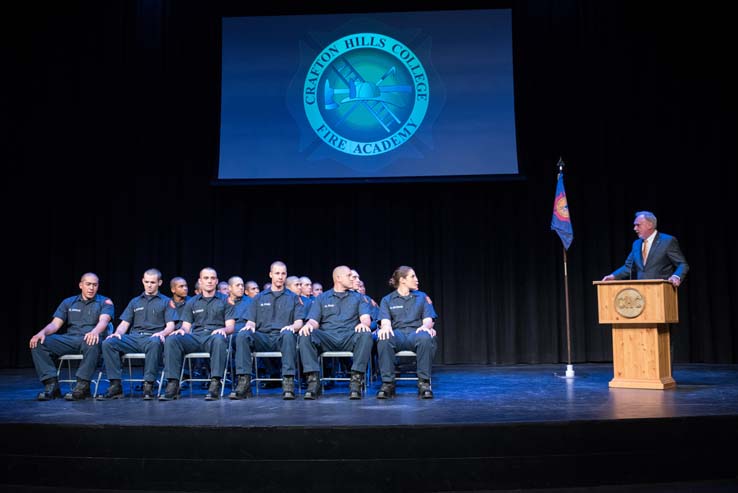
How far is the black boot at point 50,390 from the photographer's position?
205 inches

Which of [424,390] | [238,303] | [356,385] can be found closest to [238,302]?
[238,303]

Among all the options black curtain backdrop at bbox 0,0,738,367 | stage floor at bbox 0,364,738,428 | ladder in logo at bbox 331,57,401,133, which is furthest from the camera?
black curtain backdrop at bbox 0,0,738,367

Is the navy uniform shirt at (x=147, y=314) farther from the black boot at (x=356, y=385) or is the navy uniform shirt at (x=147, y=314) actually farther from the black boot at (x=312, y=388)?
the black boot at (x=356, y=385)

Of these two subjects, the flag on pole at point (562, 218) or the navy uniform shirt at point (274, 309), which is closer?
the navy uniform shirt at point (274, 309)

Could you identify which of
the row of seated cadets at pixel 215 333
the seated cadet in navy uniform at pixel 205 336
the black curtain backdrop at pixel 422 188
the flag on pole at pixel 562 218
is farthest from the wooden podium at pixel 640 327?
the seated cadet in navy uniform at pixel 205 336

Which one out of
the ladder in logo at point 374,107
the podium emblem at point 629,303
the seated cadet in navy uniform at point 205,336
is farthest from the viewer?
the ladder in logo at point 374,107

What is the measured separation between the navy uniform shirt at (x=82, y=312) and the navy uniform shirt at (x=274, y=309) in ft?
4.17

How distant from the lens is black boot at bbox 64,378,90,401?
523 cm

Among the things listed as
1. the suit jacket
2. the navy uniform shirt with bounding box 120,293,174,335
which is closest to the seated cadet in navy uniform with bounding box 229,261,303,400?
the navy uniform shirt with bounding box 120,293,174,335

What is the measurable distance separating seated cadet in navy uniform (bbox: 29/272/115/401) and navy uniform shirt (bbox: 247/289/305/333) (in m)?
1.29

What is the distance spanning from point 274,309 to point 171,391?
3.68 ft

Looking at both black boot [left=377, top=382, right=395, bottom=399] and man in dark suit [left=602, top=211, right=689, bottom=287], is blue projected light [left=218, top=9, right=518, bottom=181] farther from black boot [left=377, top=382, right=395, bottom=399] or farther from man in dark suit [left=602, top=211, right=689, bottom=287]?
black boot [left=377, top=382, right=395, bottom=399]

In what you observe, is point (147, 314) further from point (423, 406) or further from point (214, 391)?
point (423, 406)

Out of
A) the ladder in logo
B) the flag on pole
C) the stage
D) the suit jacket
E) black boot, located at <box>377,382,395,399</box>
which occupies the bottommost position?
the stage
